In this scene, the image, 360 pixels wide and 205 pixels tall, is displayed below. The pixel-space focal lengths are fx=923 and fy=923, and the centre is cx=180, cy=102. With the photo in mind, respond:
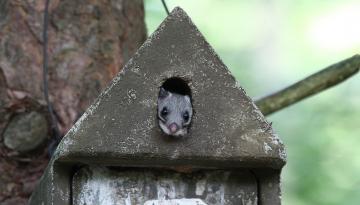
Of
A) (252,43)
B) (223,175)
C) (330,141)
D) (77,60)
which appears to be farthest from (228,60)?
(223,175)

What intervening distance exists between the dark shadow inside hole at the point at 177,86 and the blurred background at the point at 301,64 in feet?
10.3

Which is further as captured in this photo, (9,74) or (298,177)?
(298,177)

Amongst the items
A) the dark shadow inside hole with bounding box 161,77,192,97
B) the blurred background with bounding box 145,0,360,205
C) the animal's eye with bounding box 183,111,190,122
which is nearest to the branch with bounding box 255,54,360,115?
the dark shadow inside hole with bounding box 161,77,192,97

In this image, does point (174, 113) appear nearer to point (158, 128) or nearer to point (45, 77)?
point (158, 128)

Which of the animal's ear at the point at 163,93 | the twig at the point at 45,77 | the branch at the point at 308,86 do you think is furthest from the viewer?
the branch at the point at 308,86

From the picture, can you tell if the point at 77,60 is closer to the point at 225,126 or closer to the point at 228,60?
the point at 225,126

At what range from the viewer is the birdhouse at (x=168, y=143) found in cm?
276

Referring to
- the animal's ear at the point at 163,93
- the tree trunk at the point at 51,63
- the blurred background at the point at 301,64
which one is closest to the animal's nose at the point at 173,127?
the animal's ear at the point at 163,93

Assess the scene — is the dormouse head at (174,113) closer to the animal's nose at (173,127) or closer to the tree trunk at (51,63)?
the animal's nose at (173,127)

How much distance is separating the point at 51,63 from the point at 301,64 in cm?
334

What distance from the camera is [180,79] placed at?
2.85 meters

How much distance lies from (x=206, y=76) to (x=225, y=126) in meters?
0.17

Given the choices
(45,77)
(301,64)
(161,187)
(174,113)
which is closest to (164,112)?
(174,113)

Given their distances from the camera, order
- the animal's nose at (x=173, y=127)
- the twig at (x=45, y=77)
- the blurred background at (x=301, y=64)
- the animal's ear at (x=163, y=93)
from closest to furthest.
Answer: the animal's nose at (x=173, y=127) → the animal's ear at (x=163, y=93) → the twig at (x=45, y=77) → the blurred background at (x=301, y=64)
